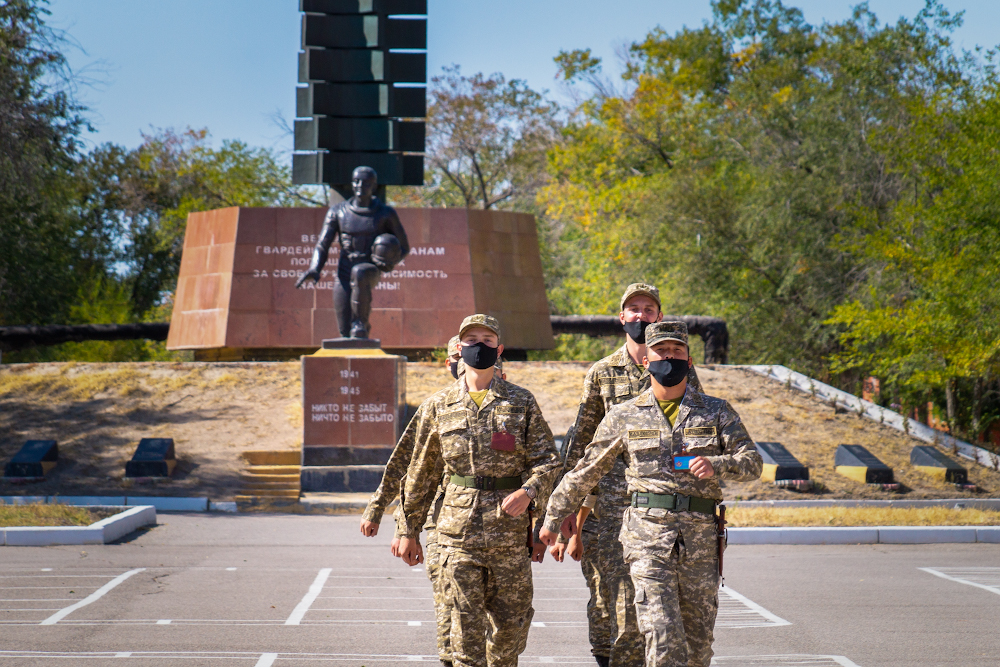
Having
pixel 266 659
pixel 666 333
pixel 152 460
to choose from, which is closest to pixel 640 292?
pixel 666 333

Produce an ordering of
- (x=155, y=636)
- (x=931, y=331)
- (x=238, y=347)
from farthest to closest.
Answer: (x=238, y=347)
(x=931, y=331)
(x=155, y=636)

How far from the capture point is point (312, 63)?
18.4m

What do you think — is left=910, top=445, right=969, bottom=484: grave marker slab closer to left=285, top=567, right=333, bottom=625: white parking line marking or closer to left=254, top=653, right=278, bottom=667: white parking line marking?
left=285, top=567, right=333, bottom=625: white parking line marking

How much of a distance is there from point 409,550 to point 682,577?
1.37 metres

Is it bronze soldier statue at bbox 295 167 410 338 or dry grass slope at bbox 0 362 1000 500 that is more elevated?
bronze soldier statue at bbox 295 167 410 338

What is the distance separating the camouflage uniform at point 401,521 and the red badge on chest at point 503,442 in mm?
419

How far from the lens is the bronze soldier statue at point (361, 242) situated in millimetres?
15547

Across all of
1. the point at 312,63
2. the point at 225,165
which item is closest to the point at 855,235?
the point at 312,63

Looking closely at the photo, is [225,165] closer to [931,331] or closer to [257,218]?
[257,218]

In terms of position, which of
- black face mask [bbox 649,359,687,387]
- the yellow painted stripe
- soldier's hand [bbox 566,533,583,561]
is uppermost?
black face mask [bbox 649,359,687,387]

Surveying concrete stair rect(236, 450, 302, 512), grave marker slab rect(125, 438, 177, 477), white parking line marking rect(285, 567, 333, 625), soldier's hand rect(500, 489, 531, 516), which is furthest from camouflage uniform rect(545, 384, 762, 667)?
grave marker slab rect(125, 438, 177, 477)

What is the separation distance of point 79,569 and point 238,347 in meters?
14.2

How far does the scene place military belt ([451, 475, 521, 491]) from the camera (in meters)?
5.21

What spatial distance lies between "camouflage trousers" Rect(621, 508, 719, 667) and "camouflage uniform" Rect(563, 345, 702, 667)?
0.44 metres
